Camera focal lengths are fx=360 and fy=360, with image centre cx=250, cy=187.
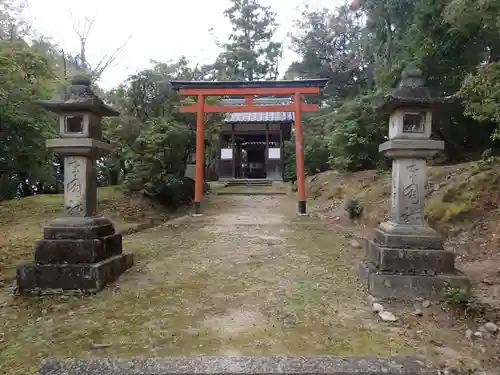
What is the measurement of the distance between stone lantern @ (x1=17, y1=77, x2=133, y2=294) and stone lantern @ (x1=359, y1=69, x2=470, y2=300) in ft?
11.5

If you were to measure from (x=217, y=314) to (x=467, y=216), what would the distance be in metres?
5.63

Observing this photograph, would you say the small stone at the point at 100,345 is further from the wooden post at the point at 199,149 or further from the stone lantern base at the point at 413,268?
the wooden post at the point at 199,149

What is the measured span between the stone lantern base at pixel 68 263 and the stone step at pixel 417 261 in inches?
142

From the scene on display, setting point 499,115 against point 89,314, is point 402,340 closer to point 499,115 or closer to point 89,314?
point 89,314

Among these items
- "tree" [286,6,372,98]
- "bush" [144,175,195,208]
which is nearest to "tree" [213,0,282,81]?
"tree" [286,6,372,98]

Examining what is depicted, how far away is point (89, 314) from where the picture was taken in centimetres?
392

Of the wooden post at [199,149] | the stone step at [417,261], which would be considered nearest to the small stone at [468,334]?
the stone step at [417,261]

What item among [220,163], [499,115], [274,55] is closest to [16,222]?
[499,115]

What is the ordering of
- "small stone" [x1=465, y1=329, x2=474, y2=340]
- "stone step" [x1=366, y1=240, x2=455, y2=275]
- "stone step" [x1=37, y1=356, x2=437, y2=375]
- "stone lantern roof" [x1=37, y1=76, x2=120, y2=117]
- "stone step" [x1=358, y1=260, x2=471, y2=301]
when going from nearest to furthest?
"stone step" [x1=37, y1=356, x2=437, y2=375], "small stone" [x1=465, y1=329, x2=474, y2=340], "stone step" [x1=358, y1=260, x2=471, y2=301], "stone step" [x1=366, y1=240, x2=455, y2=275], "stone lantern roof" [x1=37, y1=76, x2=120, y2=117]

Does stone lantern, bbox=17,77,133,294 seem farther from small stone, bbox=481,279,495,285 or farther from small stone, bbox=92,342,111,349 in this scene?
small stone, bbox=481,279,495,285

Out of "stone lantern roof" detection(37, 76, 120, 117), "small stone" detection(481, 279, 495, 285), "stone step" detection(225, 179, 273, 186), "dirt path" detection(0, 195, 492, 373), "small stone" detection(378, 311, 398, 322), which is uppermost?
"stone lantern roof" detection(37, 76, 120, 117)

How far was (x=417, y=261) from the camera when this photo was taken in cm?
429

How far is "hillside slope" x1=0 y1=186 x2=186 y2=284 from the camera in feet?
23.1

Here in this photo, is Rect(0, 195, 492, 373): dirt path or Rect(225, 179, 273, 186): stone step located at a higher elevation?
Rect(225, 179, 273, 186): stone step
